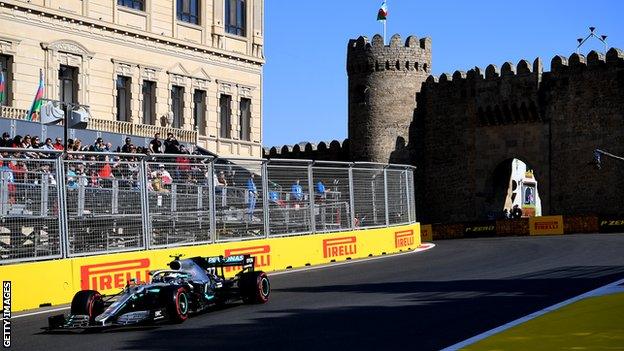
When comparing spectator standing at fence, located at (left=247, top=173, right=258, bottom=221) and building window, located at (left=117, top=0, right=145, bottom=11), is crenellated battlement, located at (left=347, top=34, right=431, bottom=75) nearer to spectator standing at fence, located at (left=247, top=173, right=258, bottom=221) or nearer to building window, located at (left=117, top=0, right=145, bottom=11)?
building window, located at (left=117, top=0, right=145, bottom=11)

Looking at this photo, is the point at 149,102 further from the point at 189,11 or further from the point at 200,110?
the point at 189,11

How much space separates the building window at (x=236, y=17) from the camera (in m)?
43.1

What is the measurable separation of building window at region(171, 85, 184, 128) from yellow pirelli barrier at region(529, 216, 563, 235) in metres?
17.0

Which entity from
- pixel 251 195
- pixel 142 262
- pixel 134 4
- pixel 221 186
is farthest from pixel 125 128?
pixel 142 262

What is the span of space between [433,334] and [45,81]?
24.0 metres

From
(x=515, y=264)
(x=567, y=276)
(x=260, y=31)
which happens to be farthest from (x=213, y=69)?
(x=567, y=276)

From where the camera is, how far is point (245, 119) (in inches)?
1762

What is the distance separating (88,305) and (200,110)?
29.1m

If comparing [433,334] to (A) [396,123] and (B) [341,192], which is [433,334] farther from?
(A) [396,123]

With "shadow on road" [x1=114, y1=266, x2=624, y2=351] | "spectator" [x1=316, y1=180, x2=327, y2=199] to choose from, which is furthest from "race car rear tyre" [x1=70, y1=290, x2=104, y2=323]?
"spectator" [x1=316, y1=180, x2=327, y2=199]

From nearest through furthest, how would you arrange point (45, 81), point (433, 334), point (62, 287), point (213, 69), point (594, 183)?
point (433, 334)
point (62, 287)
point (45, 81)
point (213, 69)
point (594, 183)

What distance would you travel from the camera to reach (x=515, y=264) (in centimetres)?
2311

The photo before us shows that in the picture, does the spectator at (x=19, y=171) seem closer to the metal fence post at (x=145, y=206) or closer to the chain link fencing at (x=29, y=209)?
the chain link fencing at (x=29, y=209)

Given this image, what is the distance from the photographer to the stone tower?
218 feet
